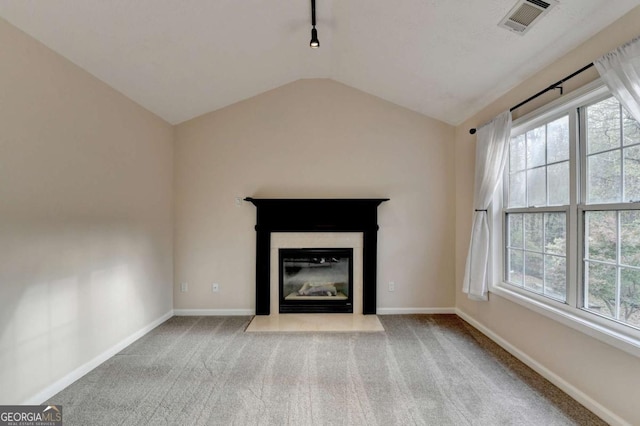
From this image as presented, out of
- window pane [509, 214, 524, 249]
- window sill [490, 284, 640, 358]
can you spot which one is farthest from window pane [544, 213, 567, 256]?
window sill [490, 284, 640, 358]

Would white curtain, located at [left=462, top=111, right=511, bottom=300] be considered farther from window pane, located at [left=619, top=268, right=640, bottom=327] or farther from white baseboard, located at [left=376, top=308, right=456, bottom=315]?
window pane, located at [left=619, top=268, right=640, bottom=327]

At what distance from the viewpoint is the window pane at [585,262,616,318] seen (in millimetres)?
1961

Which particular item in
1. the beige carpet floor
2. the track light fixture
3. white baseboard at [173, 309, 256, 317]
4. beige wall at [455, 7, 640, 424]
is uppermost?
the track light fixture

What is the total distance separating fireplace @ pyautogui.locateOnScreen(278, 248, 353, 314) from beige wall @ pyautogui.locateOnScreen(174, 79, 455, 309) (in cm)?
41

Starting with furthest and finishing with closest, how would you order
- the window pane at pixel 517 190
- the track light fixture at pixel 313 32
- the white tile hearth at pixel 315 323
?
the white tile hearth at pixel 315 323 < the window pane at pixel 517 190 < the track light fixture at pixel 313 32

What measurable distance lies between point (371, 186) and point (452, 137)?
124 centimetres

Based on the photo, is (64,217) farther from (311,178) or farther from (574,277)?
(574,277)

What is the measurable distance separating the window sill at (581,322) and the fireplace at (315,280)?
1.81m

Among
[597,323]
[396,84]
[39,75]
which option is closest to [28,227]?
[39,75]

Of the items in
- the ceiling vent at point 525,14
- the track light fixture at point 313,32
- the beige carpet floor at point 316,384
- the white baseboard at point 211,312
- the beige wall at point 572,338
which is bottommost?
the beige carpet floor at point 316,384

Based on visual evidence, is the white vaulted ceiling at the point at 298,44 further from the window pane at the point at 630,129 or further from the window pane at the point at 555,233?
the window pane at the point at 555,233

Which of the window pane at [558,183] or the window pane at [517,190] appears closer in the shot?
the window pane at [558,183]

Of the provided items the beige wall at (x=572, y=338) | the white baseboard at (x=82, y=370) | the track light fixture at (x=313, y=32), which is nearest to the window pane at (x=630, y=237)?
the beige wall at (x=572, y=338)

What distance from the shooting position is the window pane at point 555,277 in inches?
92.0
